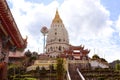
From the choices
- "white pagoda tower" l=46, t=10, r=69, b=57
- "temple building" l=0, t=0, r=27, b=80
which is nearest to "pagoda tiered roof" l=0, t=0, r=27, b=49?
"temple building" l=0, t=0, r=27, b=80

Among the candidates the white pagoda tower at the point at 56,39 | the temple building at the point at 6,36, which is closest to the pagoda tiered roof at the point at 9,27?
the temple building at the point at 6,36

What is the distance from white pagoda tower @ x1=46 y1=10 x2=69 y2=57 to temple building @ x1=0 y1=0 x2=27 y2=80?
2697 inches

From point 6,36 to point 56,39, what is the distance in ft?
238

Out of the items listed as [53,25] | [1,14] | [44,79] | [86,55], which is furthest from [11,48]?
[53,25]

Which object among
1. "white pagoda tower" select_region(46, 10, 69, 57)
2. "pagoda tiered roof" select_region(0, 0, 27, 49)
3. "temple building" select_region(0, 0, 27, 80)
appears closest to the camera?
"pagoda tiered roof" select_region(0, 0, 27, 49)

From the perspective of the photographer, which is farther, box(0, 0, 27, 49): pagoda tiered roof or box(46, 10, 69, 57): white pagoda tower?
box(46, 10, 69, 57): white pagoda tower

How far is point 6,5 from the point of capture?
282 inches

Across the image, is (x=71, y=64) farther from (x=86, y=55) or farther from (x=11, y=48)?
(x=11, y=48)

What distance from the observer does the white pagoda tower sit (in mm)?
80625

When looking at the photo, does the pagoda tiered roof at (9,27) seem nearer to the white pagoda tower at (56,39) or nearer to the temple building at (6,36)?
the temple building at (6,36)

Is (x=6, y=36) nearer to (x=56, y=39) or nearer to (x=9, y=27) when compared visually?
(x=9, y=27)

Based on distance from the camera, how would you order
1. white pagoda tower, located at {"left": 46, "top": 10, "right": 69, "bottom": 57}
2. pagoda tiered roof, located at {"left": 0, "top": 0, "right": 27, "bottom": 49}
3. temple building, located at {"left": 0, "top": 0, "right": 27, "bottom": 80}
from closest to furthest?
pagoda tiered roof, located at {"left": 0, "top": 0, "right": 27, "bottom": 49}, temple building, located at {"left": 0, "top": 0, "right": 27, "bottom": 80}, white pagoda tower, located at {"left": 46, "top": 10, "right": 69, "bottom": 57}

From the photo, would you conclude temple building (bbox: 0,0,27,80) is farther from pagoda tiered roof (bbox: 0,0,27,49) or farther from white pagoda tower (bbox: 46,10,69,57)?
white pagoda tower (bbox: 46,10,69,57)

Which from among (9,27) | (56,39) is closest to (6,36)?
(9,27)
